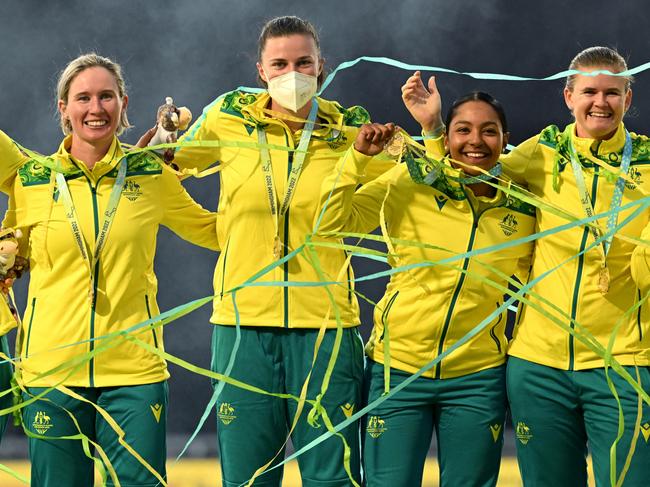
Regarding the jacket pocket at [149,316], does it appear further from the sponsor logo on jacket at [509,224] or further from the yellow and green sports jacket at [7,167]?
the sponsor logo on jacket at [509,224]

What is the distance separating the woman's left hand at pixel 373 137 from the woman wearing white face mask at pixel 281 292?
6.5 inches

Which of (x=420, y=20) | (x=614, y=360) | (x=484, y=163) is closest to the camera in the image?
(x=614, y=360)

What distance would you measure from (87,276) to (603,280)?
137 cm

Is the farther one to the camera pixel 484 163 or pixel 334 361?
pixel 484 163

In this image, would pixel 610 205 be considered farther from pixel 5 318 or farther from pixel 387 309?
pixel 5 318

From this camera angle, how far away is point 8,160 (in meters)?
3.50

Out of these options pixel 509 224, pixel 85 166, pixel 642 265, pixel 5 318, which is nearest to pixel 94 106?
pixel 85 166

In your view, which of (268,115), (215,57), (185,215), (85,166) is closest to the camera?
(85,166)

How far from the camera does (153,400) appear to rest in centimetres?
337

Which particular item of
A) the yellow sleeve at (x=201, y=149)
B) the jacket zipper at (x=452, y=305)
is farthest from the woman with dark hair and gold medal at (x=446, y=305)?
the yellow sleeve at (x=201, y=149)

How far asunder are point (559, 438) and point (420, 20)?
10.4ft

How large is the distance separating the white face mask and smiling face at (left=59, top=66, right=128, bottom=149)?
44 cm

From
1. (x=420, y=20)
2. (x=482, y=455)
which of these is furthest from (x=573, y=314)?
(x=420, y=20)

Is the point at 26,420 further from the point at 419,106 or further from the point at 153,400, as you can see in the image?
the point at 419,106
